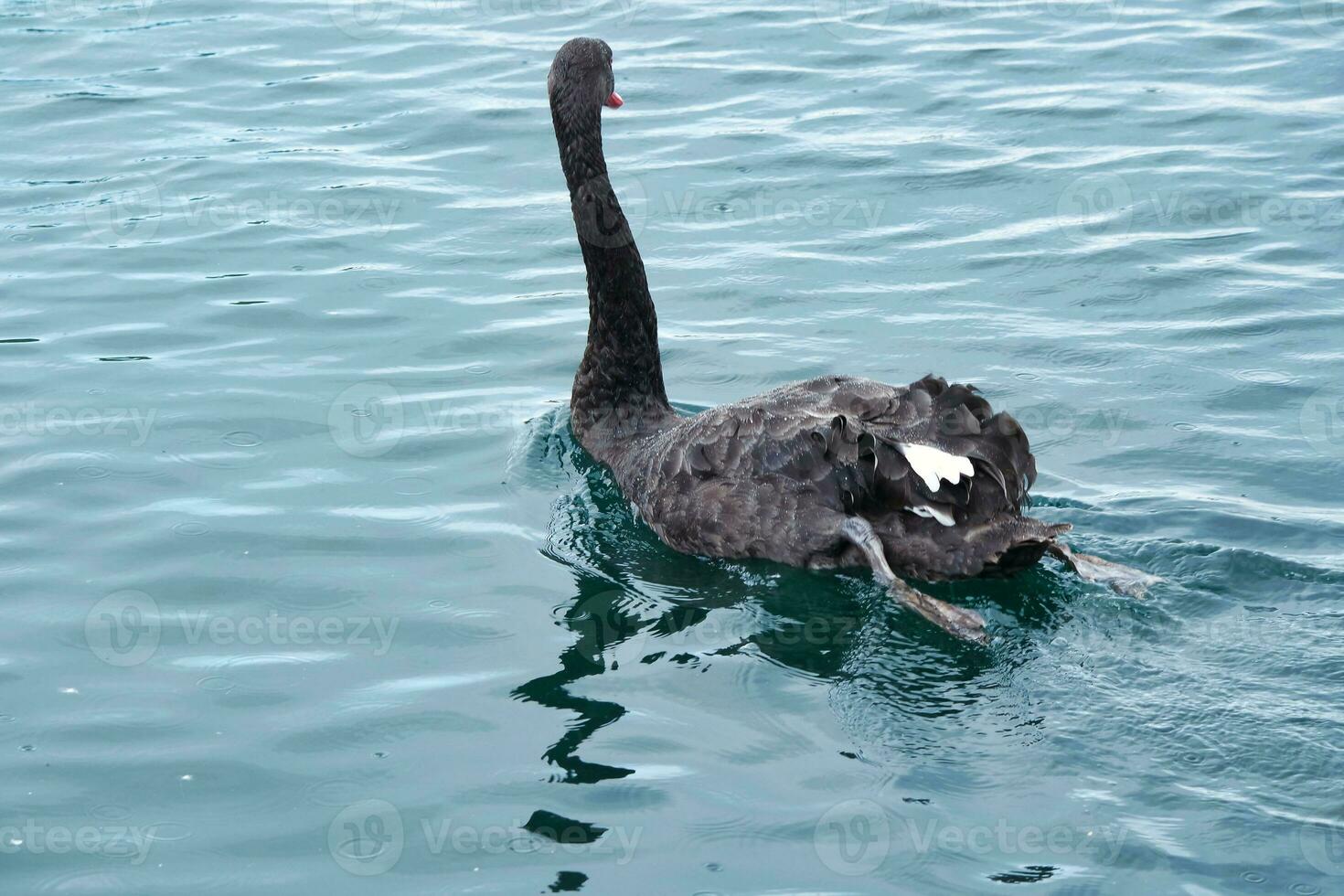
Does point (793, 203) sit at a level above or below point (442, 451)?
above

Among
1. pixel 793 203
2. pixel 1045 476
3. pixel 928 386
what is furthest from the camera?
pixel 793 203

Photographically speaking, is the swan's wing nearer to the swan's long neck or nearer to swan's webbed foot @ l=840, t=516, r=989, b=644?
swan's webbed foot @ l=840, t=516, r=989, b=644

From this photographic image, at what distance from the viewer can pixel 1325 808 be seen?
466 cm

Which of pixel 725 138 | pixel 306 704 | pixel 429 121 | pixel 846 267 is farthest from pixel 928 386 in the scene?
pixel 429 121

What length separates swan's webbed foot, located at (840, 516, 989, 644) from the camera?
226 inches

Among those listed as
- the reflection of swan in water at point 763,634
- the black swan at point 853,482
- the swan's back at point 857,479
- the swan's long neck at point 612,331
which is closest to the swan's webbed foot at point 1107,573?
the black swan at point 853,482

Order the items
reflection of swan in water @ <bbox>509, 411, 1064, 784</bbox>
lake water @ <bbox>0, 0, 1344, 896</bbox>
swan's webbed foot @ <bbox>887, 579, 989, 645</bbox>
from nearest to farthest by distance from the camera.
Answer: lake water @ <bbox>0, 0, 1344, 896</bbox>, reflection of swan in water @ <bbox>509, 411, 1064, 784</bbox>, swan's webbed foot @ <bbox>887, 579, 989, 645</bbox>

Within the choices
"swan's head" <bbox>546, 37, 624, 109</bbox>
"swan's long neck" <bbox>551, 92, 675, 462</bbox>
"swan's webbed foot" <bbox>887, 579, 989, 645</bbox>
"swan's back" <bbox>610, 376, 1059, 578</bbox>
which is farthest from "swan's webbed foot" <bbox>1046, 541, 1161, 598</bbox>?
"swan's head" <bbox>546, 37, 624, 109</bbox>

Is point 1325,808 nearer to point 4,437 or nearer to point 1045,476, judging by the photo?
A: point 1045,476

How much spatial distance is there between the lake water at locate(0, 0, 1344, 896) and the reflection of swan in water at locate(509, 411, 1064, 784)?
23mm

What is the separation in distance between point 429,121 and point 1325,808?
953cm

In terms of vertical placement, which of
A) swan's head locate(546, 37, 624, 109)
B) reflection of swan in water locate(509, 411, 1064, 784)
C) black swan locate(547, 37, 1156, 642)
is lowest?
reflection of swan in water locate(509, 411, 1064, 784)

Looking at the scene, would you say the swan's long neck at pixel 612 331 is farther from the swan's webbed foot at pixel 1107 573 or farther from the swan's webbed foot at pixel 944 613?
the swan's webbed foot at pixel 1107 573

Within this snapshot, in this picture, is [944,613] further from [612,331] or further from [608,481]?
[612,331]
